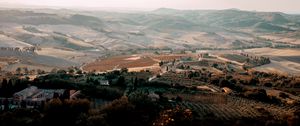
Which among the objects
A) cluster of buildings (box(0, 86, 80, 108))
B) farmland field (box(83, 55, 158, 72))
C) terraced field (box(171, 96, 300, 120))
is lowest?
farmland field (box(83, 55, 158, 72))

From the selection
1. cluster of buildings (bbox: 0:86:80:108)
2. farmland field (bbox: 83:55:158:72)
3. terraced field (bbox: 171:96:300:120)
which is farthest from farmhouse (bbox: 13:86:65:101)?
farmland field (bbox: 83:55:158:72)

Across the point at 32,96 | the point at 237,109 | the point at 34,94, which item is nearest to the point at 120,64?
the point at 34,94

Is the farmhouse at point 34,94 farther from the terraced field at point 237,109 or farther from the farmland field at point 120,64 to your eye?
the farmland field at point 120,64

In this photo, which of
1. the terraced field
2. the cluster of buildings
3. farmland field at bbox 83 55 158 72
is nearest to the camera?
the terraced field

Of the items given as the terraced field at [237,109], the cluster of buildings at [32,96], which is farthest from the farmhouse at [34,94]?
the terraced field at [237,109]

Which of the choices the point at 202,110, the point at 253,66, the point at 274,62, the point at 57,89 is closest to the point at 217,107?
the point at 202,110

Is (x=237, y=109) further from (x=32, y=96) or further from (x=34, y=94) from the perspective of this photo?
(x=34, y=94)

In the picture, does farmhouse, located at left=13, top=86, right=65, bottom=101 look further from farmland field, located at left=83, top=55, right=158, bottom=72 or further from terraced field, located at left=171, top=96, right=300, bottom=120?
farmland field, located at left=83, top=55, right=158, bottom=72

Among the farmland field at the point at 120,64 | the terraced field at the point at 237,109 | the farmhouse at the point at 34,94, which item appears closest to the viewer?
the terraced field at the point at 237,109

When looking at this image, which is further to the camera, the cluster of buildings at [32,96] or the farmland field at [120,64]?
the farmland field at [120,64]

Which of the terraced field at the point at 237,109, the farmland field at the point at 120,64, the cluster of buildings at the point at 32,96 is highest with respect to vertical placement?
A: the cluster of buildings at the point at 32,96

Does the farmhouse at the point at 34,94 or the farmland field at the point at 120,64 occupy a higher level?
the farmhouse at the point at 34,94
